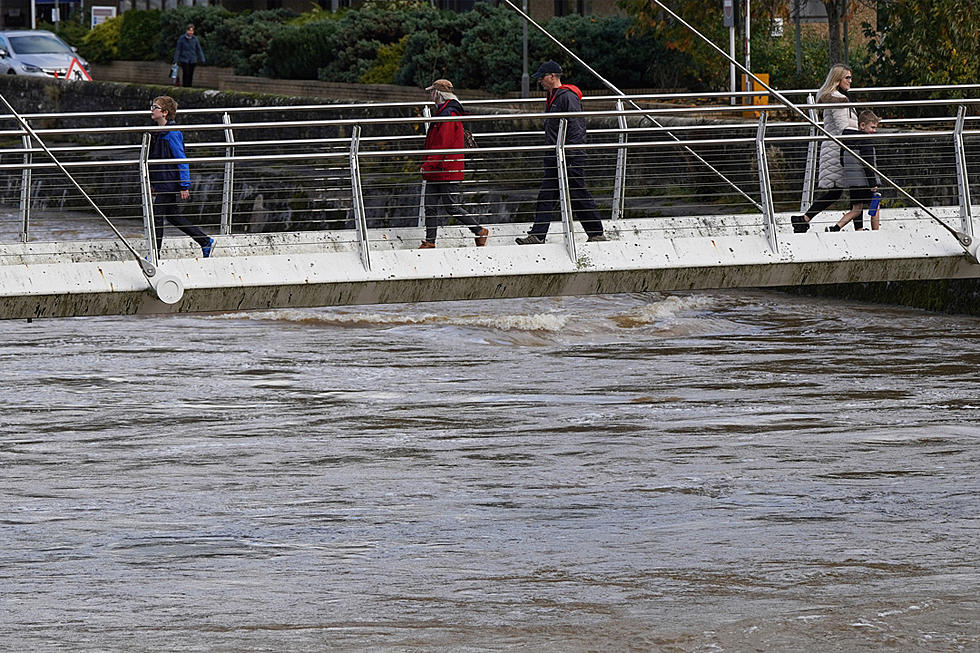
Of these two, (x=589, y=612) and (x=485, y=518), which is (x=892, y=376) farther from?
(x=589, y=612)

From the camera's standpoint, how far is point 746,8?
27922 millimetres

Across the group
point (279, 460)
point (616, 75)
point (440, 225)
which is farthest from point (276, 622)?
point (616, 75)

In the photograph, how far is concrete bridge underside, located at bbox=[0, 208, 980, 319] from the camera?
11438 mm

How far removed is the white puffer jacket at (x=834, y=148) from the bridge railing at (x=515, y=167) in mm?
177

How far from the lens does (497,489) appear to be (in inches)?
616

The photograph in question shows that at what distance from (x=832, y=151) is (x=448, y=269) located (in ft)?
11.8

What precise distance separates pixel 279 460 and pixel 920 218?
6413mm

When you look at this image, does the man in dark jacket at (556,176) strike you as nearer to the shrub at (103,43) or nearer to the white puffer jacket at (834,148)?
the white puffer jacket at (834,148)

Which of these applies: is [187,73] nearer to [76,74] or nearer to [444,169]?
[76,74]

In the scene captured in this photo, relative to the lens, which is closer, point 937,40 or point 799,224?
point 799,224

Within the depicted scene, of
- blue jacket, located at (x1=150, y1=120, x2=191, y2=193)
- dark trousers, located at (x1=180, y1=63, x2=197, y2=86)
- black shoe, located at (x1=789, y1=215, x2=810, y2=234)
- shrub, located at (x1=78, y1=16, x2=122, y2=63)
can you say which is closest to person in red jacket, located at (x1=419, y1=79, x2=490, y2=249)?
blue jacket, located at (x1=150, y1=120, x2=191, y2=193)

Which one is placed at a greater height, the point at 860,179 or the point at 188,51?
the point at 188,51

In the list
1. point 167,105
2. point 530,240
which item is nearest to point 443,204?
point 530,240

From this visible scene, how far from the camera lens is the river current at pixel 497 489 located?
12125 mm
